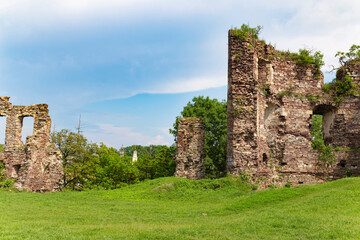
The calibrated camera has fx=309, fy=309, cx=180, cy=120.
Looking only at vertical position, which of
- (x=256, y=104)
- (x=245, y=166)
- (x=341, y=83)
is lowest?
(x=245, y=166)

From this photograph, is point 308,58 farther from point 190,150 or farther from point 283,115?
point 190,150

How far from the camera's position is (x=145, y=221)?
873 centimetres

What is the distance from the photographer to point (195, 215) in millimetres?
9688

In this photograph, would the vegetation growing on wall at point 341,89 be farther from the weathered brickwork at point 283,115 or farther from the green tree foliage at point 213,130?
the green tree foliage at point 213,130

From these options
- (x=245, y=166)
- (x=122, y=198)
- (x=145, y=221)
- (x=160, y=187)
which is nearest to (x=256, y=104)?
(x=245, y=166)

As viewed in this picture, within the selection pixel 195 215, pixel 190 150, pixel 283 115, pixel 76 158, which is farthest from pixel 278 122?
pixel 76 158

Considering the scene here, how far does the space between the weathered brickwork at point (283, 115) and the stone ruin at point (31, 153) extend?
449 inches

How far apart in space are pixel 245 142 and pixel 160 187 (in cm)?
470

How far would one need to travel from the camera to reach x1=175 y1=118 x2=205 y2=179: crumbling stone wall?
19.1 metres

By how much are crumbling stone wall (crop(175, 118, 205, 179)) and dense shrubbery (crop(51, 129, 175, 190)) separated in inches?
143

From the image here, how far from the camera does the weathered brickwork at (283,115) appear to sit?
15492mm

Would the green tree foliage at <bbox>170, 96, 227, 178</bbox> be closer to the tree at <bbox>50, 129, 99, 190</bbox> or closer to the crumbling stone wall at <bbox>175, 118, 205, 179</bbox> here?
the crumbling stone wall at <bbox>175, 118, 205, 179</bbox>

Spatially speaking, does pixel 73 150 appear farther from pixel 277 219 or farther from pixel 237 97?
pixel 277 219

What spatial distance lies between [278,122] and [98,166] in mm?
12162
